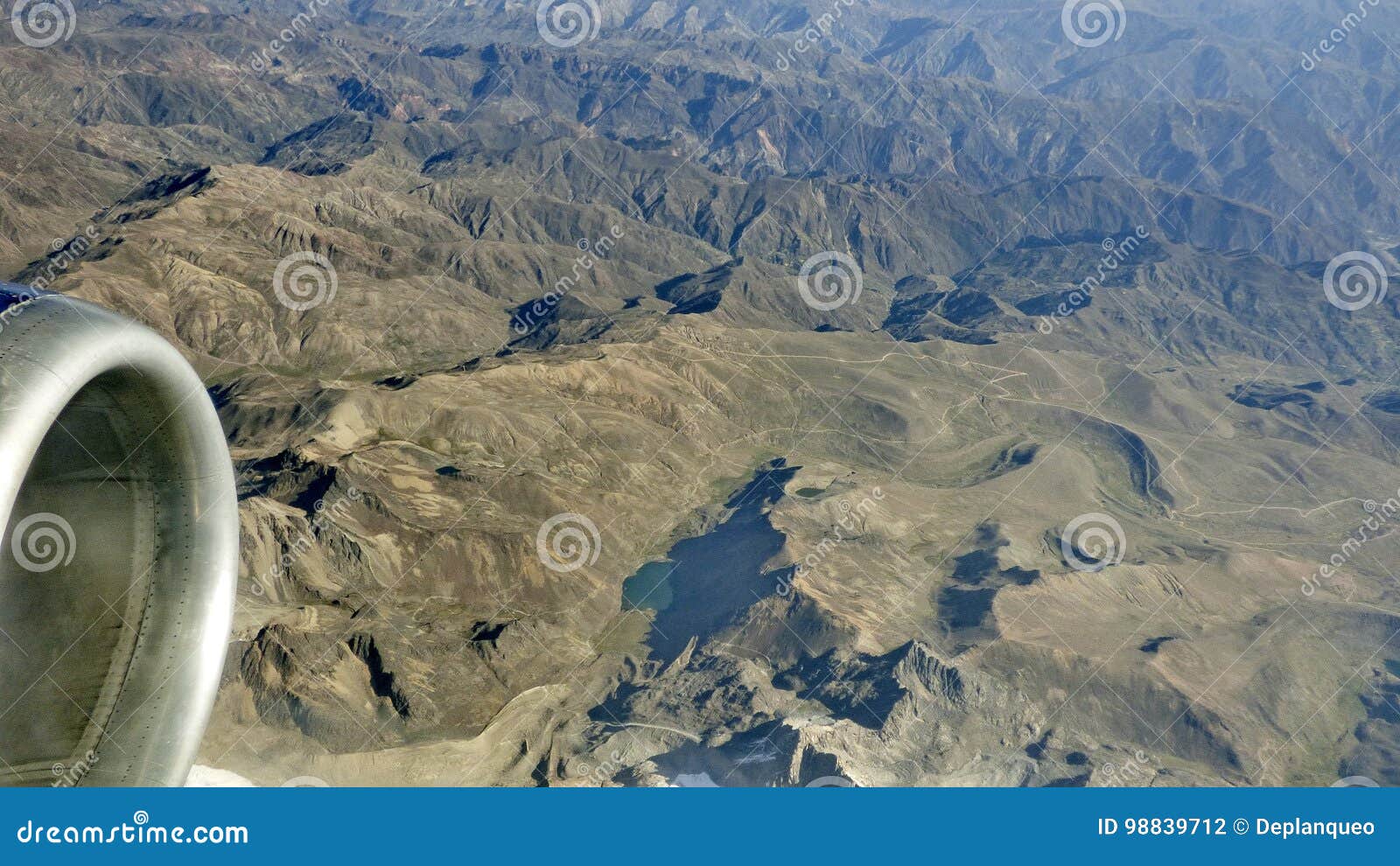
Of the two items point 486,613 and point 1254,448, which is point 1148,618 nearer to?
point 486,613

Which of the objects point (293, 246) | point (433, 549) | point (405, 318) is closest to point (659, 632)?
point (433, 549)

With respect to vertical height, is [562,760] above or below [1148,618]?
below

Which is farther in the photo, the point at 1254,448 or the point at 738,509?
the point at 1254,448

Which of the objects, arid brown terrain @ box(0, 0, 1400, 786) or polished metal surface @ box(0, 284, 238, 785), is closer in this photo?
polished metal surface @ box(0, 284, 238, 785)

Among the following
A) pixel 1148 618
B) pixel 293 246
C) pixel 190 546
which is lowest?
pixel 1148 618

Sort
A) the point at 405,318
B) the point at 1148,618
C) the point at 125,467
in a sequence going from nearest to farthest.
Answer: the point at 125,467, the point at 1148,618, the point at 405,318

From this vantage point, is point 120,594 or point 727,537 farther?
point 727,537

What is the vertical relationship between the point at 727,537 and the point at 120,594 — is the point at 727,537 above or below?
below

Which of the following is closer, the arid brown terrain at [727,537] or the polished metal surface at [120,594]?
the polished metal surface at [120,594]
